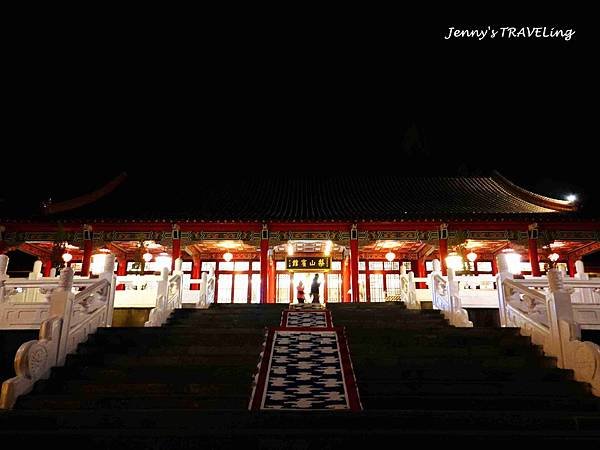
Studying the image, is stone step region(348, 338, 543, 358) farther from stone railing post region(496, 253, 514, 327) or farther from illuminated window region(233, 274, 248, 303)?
illuminated window region(233, 274, 248, 303)

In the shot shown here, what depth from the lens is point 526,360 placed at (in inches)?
233

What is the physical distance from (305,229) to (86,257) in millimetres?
7832

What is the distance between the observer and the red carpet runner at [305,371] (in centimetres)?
462

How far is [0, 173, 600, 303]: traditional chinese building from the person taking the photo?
1427cm

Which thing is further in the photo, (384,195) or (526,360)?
(384,195)

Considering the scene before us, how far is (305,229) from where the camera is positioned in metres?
14.8

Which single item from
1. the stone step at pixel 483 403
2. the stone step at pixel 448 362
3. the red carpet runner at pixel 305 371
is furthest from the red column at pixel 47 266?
the stone step at pixel 483 403

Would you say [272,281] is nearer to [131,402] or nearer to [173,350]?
[173,350]

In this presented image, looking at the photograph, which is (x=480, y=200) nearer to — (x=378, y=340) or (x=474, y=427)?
(x=378, y=340)

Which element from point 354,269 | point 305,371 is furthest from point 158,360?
point 354,269

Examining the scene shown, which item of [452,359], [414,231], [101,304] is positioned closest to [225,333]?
[101,304]

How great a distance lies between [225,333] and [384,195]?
39.5 ft

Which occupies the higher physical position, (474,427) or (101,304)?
(101,304)

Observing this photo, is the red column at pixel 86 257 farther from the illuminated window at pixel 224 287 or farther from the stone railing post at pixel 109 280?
the stone railing post at pixel 109 280
